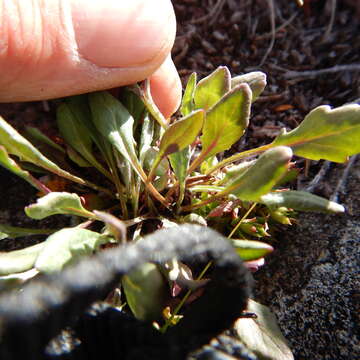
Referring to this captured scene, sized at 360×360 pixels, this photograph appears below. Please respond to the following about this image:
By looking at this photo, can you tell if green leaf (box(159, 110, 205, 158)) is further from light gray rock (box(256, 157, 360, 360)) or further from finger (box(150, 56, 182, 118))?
light gray rock (box(256, 157, 360, 360))

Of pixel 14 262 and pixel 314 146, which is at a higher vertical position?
pixel 314 146

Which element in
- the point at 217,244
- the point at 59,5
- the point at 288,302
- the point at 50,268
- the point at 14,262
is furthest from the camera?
the point at 288,302

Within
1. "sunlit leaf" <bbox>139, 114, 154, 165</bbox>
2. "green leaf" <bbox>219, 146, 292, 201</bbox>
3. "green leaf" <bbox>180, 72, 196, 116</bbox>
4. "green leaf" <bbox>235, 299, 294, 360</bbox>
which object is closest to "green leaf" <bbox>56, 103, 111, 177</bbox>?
"sunlit leaf" <bbox>139, 114, 154, 165</bbox>

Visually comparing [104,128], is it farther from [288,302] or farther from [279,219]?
[288,302]

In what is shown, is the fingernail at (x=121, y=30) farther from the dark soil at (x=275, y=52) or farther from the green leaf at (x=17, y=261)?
the green leaf at (x=17, y=261)

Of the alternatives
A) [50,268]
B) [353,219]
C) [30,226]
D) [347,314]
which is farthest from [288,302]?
[30,226]

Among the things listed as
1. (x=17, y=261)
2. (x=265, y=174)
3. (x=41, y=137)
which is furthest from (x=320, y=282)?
(x=41, y=137)
